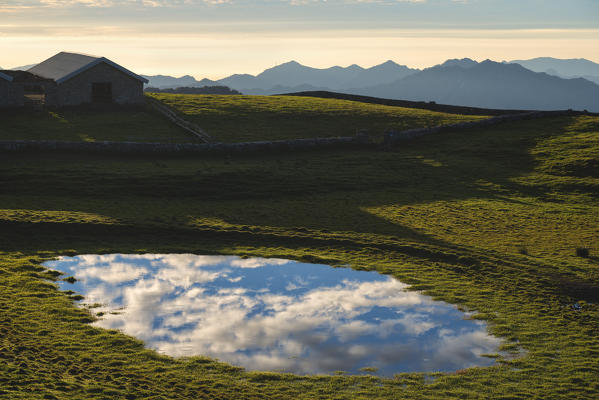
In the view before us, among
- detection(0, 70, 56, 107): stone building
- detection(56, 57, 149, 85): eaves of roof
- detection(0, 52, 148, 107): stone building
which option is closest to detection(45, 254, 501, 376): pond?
detection(0, 70, 56, 107): stone building

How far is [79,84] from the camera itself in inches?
2427

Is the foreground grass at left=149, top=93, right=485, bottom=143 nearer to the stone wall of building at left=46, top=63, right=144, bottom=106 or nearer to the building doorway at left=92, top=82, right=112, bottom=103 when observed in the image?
the stone wall of building at left=46, top=63, right=144, bottom=106

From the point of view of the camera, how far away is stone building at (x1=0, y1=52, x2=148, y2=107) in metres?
58.6

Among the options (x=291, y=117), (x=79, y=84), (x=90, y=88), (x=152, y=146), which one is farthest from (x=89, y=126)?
(x=291, y=117)

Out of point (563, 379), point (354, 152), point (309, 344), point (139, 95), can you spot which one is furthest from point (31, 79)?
point (563, 379)

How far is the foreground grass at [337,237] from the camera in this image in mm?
14602

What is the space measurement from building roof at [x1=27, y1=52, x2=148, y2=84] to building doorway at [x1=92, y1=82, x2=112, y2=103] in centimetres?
224

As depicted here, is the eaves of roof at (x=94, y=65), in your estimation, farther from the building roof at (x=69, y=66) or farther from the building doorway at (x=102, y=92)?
the building doorway at (x=102, y=92)

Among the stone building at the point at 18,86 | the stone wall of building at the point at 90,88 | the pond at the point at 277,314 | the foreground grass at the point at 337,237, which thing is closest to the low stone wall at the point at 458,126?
the foreground grass at the point at 337,237

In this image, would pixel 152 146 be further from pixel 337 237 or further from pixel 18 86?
pixel 18 86

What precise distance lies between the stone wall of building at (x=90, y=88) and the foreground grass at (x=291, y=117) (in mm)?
4758

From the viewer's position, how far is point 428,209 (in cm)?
3462

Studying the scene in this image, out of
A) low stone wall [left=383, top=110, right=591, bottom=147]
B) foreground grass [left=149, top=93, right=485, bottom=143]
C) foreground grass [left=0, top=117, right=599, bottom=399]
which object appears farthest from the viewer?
foreground grass [left=149, top=93, right=485, bottom=143]

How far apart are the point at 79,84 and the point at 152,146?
2306cm
